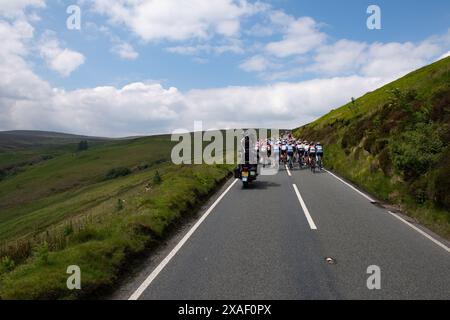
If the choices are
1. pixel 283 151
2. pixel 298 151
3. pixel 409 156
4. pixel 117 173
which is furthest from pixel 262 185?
pixel 117 173

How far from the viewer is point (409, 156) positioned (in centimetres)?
1645

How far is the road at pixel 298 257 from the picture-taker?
6.58m

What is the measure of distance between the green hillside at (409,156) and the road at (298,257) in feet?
5.34

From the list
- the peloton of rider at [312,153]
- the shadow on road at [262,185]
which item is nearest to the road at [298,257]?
the shadow on road at [262,185]

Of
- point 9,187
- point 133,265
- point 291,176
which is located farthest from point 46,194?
point 133,265

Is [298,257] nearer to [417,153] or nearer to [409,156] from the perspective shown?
[409,156]

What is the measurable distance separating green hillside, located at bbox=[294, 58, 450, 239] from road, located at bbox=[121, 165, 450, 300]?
64.0 inches

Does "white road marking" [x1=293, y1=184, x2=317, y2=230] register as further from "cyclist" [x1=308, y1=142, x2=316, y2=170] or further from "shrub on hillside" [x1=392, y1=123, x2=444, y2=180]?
"cyclist" [x1=308, y1=142, x2=316, y2=170]

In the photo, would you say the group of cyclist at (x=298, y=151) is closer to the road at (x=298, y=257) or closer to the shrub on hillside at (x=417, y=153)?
the shrub on hillside at (x=417, y=153)

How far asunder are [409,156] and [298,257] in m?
10.4

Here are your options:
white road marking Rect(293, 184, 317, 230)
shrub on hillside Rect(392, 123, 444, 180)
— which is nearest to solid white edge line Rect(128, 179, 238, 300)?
white road marking Rect(293, 184, 317, 230)

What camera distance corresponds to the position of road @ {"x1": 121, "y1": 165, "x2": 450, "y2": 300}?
21.6ft
